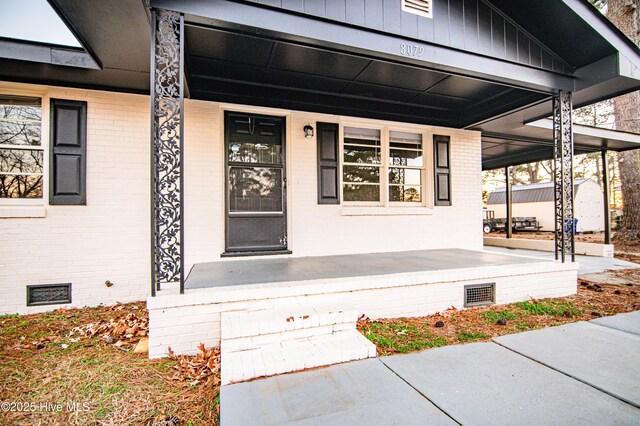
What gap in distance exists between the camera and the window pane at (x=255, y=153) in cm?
443

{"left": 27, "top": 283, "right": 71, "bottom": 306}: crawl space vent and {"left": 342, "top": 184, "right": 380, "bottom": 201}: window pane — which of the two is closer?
{"left": 27, "top": 283, "right": 71, "bottom": 306}: crawl space vent

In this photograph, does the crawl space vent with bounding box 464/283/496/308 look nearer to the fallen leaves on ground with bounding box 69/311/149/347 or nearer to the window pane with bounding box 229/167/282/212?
the window pane with bounding box 229/167/282/212

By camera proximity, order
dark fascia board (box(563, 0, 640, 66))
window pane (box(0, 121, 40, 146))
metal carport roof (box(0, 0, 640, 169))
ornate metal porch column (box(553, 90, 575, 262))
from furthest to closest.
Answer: ornate metal porch column (box(553, 90, 575, 262)) → window pane (box(0, 121, 40, 146)) → dark fascia board (box(563, 0, 640, 66)) → metal carport roof (box(0, 0, 640, 169))

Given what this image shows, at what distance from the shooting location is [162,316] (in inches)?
96.3

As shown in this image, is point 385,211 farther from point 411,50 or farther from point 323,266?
point 411,50

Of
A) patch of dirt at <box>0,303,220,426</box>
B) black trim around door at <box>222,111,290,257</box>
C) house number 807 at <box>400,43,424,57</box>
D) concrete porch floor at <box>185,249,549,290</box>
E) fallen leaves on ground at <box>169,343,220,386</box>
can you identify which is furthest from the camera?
black trim around door at <box>222,111,290,257</box>

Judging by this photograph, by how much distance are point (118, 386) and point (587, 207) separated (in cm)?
1901

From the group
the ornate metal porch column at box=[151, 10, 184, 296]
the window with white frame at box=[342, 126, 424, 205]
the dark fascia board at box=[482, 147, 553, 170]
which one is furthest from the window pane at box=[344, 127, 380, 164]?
the dark fascia board at box=[482, 147, 553, 170]

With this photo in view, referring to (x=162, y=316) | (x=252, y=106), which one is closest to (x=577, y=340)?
(x=162, y=316)

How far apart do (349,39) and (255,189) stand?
244cm

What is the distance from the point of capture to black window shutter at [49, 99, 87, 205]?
3.65 meters

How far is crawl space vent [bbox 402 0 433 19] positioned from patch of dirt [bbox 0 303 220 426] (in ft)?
13.2

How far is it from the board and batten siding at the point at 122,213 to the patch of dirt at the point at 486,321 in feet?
6.67

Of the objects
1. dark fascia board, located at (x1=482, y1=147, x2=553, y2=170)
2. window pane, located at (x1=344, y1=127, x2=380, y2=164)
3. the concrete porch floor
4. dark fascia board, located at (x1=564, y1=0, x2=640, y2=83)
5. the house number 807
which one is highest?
dark fascia board, located at (x1=564, y1=0, x2=640, y2=83)
